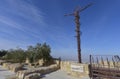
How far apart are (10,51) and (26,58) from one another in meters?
5.01

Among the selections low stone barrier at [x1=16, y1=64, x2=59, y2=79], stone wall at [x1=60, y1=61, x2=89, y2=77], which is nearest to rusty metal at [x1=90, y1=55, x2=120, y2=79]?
stone wall at [x1=60, y1=61, x2=89, y2=77]

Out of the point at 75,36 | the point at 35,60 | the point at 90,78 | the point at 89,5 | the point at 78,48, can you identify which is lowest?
the point at 90,78

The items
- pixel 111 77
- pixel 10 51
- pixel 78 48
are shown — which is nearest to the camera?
pixel 111 77

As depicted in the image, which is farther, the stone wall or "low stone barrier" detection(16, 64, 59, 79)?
the stone wall

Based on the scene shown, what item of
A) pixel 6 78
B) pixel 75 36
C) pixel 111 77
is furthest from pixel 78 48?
pixel 6 78

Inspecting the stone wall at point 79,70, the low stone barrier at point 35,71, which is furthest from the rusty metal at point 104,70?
the low stone barrier at point 35,71

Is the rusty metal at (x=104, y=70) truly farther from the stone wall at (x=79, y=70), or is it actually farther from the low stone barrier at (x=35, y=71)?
the low stone barrier at (x=35, y=71)

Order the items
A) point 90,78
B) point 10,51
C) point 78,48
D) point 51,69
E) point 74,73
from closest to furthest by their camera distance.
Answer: point 90,78
point 74,73
point 51,69
point 78,48
point 10,51

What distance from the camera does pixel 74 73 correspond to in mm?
16062

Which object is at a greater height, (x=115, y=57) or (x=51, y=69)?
(x=115, y=57)

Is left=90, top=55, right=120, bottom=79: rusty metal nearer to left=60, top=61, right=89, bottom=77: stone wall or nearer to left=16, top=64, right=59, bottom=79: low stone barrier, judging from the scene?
left=60, top=61, right=89, bottom=77: stone wall

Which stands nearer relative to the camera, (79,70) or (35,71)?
(79,70)

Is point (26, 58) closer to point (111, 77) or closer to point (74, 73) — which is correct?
Result: point (74, 73)

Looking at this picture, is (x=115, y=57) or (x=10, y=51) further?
(x=10, y=51)
